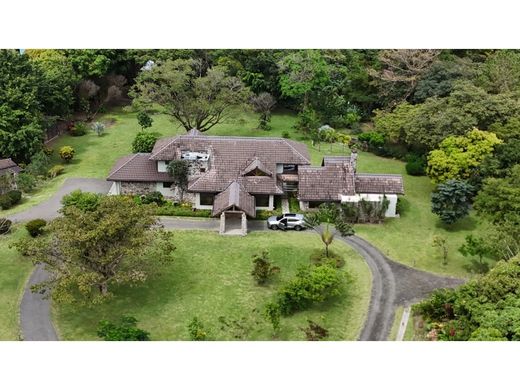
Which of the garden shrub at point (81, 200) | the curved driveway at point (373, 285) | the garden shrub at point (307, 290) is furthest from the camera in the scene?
the garden shrub at point (81, 200)

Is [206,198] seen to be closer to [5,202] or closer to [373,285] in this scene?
[5,202]

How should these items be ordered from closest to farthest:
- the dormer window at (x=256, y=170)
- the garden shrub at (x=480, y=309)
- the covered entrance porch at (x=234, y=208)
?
the garden shrub at (x=480, y=309) < the covered entrance porch at (x=234, y=208) < the dormer window at (x=256, y=170)

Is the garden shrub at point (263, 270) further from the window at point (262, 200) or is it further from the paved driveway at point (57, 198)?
the paved driveway at point (57, 198)

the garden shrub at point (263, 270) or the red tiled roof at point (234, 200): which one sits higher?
the red tiled roof at point (234, 200)

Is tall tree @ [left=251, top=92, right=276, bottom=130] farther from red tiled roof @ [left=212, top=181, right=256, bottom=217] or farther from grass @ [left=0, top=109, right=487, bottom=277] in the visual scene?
red tiled roof @ [left=212, top=181, right=256, bottom=217]

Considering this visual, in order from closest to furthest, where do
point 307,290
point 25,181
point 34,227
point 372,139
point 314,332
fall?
point 314,332 < point 307,290 < point 34,227 < point 25,181 < point 372,139

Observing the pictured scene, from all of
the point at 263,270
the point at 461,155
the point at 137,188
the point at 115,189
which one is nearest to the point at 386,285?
the point at 263,270

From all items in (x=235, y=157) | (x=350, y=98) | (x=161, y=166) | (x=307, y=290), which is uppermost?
(x=350, y=98)

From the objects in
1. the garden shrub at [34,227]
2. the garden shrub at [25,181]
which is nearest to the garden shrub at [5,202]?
the garden shrub at [25,181]
